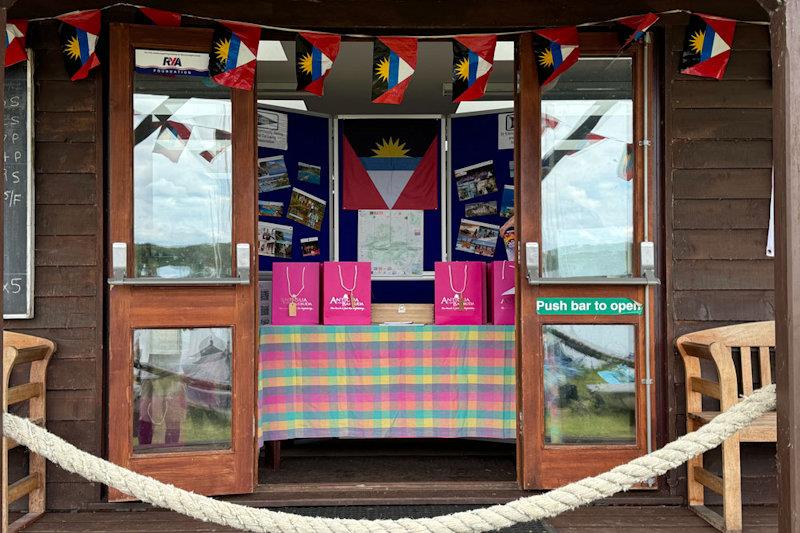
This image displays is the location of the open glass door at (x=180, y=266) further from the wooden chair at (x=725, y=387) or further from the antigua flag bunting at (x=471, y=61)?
the wooden chair at (x=725, y=387)

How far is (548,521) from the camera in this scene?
3.54 metres

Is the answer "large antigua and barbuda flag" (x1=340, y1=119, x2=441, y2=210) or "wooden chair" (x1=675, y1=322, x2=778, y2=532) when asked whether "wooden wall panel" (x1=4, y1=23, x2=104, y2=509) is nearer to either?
"wooden chair" (x1=675, y1=322, x2=778, y2=532)

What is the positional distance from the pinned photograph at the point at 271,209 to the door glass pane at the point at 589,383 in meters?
3.18

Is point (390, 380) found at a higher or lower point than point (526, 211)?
lower

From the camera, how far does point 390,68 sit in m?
3.71

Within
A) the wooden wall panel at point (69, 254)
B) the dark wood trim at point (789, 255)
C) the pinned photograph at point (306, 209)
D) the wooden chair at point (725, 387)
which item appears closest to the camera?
the dark wood trim at point (789, 255)

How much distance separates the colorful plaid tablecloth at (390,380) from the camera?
4.28 meters

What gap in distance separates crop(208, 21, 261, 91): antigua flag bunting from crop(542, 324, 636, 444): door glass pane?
1.96m

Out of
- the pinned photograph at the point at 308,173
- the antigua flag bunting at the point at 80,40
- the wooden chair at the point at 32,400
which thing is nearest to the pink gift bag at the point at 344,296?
the wooden chair at the point at 32,400

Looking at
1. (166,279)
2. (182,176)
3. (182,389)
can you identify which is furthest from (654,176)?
(182,389)

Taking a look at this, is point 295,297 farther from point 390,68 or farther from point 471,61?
point 471,61

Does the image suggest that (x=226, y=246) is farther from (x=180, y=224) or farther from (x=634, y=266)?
(x=634, y=266)

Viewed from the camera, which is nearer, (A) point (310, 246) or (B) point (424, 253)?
(A) point (310, 246)

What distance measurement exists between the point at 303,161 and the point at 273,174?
30 cm
